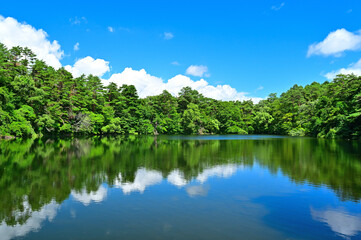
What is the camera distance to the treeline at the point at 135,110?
129 feet

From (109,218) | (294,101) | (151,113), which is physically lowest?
(109,218)

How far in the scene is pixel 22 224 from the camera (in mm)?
6023

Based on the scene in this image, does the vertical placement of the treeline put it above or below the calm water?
above

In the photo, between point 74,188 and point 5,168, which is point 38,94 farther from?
point 74,188

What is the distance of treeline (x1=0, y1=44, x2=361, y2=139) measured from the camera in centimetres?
3944

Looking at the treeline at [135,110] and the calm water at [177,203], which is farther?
the treeline at [135,110]

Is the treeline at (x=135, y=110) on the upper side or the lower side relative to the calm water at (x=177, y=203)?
upper

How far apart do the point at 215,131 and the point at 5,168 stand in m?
68.0

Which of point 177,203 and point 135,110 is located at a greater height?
point 135,110

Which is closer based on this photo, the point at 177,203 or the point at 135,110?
the point at 177,203

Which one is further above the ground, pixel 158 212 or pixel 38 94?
pixel 38 94

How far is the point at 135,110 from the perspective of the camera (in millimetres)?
67000

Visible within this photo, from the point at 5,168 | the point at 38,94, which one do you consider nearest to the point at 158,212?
the point at 5,168

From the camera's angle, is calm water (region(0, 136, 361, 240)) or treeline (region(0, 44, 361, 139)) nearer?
calm water (region(0, 136, 361, 240))
